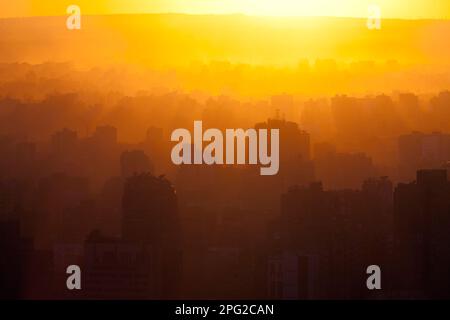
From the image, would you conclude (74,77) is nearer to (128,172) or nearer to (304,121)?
(128,172)

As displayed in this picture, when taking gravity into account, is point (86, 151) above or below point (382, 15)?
below

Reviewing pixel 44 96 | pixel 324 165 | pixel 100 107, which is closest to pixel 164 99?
pixel 100 107

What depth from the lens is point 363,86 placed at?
5488 millimetres

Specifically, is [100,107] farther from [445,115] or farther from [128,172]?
[445,115]

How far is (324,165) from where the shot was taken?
17.7ft

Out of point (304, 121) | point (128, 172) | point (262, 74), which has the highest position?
point (262, 74)

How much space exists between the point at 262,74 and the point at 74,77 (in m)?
1.24

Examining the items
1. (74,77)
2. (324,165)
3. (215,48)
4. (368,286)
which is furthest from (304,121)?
(74,77)

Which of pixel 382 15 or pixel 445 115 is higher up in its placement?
pixel 382 15

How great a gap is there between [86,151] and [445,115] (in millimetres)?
2340

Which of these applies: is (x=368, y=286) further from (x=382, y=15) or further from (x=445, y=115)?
(x=382, y=15)

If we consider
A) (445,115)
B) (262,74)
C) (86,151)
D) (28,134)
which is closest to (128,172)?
(86,151)

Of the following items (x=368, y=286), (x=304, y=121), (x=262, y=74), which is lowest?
(x=368, y=286)

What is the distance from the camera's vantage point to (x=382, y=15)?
5441mm
